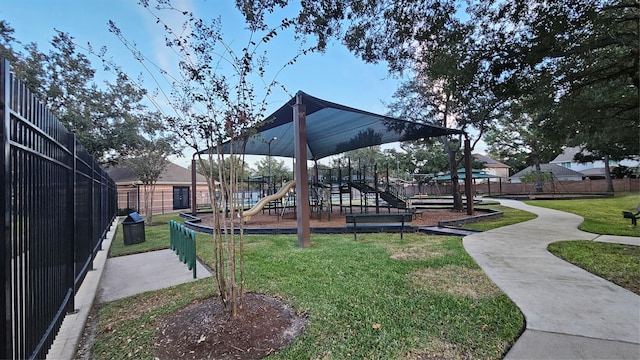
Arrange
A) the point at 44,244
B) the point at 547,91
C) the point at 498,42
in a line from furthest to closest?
the point at 547,91
the point at 498,42
the point at 44,244

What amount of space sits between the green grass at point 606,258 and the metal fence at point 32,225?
237 inches

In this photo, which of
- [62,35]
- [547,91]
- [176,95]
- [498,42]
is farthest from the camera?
[547,91]

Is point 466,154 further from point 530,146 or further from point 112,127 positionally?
point 530,146

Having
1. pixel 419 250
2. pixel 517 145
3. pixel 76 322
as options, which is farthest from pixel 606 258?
pixel 517 145

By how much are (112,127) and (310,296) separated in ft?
59.9

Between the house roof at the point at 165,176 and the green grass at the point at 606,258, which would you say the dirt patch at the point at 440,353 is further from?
the house roof at the point at 165,176

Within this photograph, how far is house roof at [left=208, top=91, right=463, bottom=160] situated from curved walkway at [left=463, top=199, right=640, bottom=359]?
181 inches

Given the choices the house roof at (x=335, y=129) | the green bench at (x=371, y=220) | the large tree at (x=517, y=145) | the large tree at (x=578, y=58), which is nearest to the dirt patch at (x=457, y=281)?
the green bench at (x=371, y=220)

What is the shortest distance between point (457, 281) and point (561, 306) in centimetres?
112

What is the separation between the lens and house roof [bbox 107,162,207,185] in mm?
21547

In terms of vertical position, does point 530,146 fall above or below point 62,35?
above

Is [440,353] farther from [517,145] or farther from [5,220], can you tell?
[517,145]

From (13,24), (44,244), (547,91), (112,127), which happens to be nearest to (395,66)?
(547,91)

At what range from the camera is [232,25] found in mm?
3334
